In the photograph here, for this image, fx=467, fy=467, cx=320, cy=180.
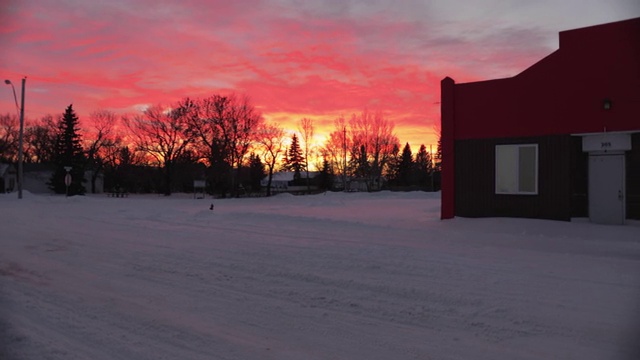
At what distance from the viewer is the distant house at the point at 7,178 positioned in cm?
6399

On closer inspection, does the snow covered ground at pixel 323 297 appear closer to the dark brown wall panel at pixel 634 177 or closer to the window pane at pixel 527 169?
the dark brown wall panel at pixel 634 177

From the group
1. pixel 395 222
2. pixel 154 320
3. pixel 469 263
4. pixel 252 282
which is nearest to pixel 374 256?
pixel 469 263

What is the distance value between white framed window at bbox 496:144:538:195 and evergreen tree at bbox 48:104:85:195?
5611 centimetres

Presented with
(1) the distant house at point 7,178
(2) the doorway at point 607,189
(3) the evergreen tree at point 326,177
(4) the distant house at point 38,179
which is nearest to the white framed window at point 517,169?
(2) the doorway at point 607,189

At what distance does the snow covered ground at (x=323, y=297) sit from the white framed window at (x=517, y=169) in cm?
331

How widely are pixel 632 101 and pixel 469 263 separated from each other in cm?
932

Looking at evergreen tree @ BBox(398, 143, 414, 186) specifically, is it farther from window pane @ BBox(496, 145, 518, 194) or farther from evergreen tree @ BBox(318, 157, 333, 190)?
window pane @ BBox(496, 145, 518, 194)

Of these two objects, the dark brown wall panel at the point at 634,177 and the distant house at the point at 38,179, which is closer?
the dark brown wall panel at the point at 634,177

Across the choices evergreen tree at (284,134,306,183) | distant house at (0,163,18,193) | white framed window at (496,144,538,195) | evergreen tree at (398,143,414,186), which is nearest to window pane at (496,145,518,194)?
white framed window at (496,144,538,195)

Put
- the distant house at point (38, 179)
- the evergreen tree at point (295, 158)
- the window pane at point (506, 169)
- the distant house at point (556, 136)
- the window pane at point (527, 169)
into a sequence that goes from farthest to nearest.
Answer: the evergreen tree at point (295, 158) < the distant house at point (38, 179) < the window pane at point (506, 169) < the window pane at point (527, 169) < the distant house at point (556, 136)

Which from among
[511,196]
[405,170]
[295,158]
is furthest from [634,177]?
[295,158]

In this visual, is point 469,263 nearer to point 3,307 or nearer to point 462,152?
point 3,307

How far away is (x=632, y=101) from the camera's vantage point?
561 inches

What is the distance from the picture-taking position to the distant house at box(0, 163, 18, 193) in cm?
6399
